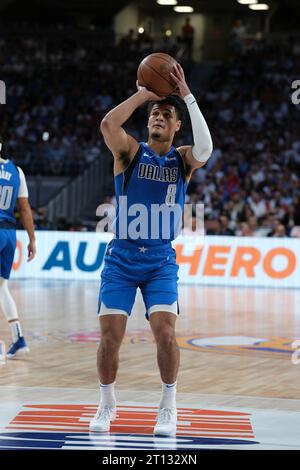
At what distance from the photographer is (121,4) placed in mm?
32312

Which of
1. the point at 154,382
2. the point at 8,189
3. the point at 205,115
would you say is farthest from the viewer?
the point at 205,115

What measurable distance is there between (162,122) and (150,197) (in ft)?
1.62

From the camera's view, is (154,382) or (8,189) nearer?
(154,382)

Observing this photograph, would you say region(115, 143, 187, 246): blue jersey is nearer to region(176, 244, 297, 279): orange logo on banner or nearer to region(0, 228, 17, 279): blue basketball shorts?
region(0, 228, 17, 279): blue basketball shorts

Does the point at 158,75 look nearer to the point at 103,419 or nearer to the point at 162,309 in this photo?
the point at 162,309

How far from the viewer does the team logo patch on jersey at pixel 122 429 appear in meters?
5.51

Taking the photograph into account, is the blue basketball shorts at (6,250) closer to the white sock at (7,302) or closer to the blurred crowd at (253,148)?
the white sock at (7,302)

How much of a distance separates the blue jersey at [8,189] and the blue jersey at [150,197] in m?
3.15

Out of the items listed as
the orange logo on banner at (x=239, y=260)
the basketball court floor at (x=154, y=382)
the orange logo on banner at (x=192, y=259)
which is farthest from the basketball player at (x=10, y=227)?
the orange logo on banner at (x=192, y=259)

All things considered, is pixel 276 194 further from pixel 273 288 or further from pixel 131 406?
pixel 131 406

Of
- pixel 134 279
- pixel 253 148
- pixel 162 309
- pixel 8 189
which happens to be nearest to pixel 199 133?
pixel 134 279

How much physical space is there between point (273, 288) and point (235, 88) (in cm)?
980

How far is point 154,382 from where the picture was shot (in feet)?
26.0

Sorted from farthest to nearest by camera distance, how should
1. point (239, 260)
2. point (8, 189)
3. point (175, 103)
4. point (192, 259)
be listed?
point (192, 259), point (239, 260), point (8, 189), point (175, 103)
